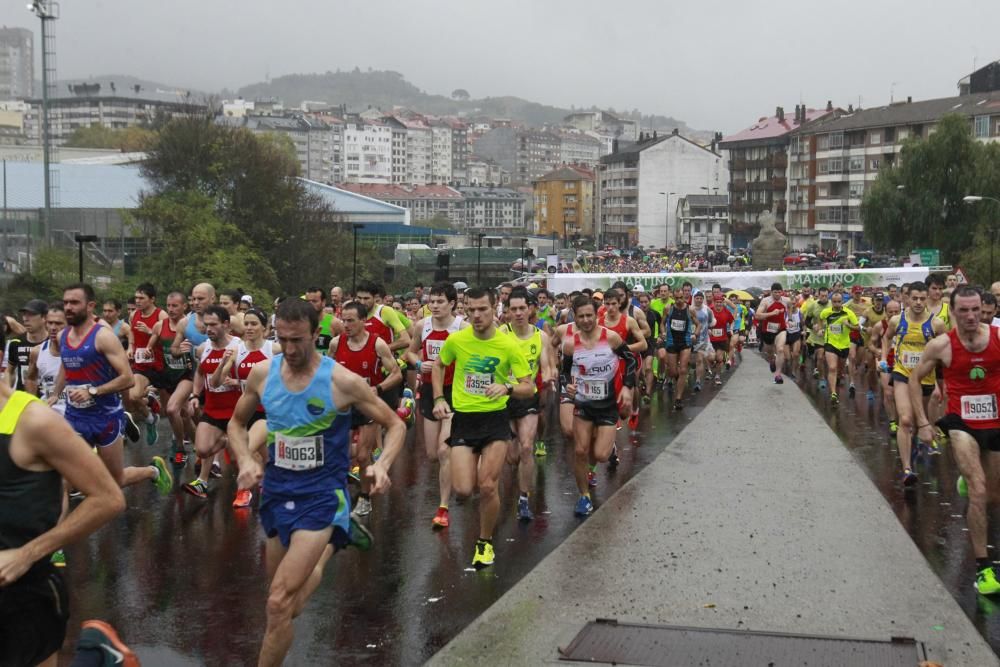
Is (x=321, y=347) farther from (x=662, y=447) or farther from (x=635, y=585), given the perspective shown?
(x=635, y=585)

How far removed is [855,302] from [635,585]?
545 inches

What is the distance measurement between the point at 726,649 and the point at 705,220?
124m

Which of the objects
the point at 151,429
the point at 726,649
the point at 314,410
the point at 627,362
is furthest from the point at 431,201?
the point at 314,410

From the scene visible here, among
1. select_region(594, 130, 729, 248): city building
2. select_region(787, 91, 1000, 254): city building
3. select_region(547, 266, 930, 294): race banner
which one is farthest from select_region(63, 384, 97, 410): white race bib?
select_region(594, 130, 729, 248): city building

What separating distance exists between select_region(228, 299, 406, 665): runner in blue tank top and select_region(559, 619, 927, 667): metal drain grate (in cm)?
155

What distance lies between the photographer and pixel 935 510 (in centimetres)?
1038

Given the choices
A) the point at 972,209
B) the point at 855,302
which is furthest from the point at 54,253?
the point at 972,209

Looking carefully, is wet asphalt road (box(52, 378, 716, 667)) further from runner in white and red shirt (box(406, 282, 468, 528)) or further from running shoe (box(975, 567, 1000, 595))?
Result: running shoe (box(975, 567, 1000, 595))

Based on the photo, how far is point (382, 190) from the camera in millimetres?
173500

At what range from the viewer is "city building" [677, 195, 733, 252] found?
128 meters

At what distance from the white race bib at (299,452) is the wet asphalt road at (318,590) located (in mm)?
1170

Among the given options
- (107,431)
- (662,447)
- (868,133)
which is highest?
(868,133)

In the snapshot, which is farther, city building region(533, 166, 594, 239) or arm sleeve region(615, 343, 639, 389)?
city building region(533, 166, 594, 239)

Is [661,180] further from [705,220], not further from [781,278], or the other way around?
[781,278]
